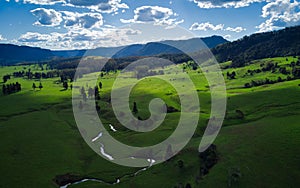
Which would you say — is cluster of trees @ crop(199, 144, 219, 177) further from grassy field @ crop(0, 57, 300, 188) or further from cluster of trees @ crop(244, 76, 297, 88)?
cluster of trees @ crop(244, 76, 297, 88)

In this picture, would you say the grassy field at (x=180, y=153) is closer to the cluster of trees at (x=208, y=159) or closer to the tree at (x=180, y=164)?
the tree at (x=180, y=164)

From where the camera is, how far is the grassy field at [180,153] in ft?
238

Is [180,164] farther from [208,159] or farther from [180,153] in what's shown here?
[180,153]

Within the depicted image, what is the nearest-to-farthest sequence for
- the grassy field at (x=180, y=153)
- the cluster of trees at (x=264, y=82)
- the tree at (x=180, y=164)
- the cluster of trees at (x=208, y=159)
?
the grassy field at (x=180, y=153) < the cluster of trees at (x=208, y=159) < the tree at (x=180, y=164) < the cluster of trees at (x=264, y=82)

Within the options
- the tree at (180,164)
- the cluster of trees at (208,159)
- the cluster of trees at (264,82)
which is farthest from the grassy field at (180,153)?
the cluster of trees at (264,82)

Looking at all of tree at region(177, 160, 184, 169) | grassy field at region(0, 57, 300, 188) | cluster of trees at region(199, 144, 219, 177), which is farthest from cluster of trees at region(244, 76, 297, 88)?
tree at region(177, 160, 184, 169)

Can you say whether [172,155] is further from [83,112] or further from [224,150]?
[83,112]

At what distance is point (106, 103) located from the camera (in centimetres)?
16612

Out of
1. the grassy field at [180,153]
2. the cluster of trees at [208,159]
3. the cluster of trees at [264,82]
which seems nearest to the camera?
the grassy field at [180,153]

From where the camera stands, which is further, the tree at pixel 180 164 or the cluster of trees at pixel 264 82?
the cluster of trees at pixel 264 82

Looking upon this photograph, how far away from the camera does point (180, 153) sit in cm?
8688

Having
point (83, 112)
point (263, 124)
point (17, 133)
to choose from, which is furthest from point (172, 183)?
point (83, 112)

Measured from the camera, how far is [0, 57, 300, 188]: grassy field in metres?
72.4

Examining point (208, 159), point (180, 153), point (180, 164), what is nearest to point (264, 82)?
point (180, 153)
